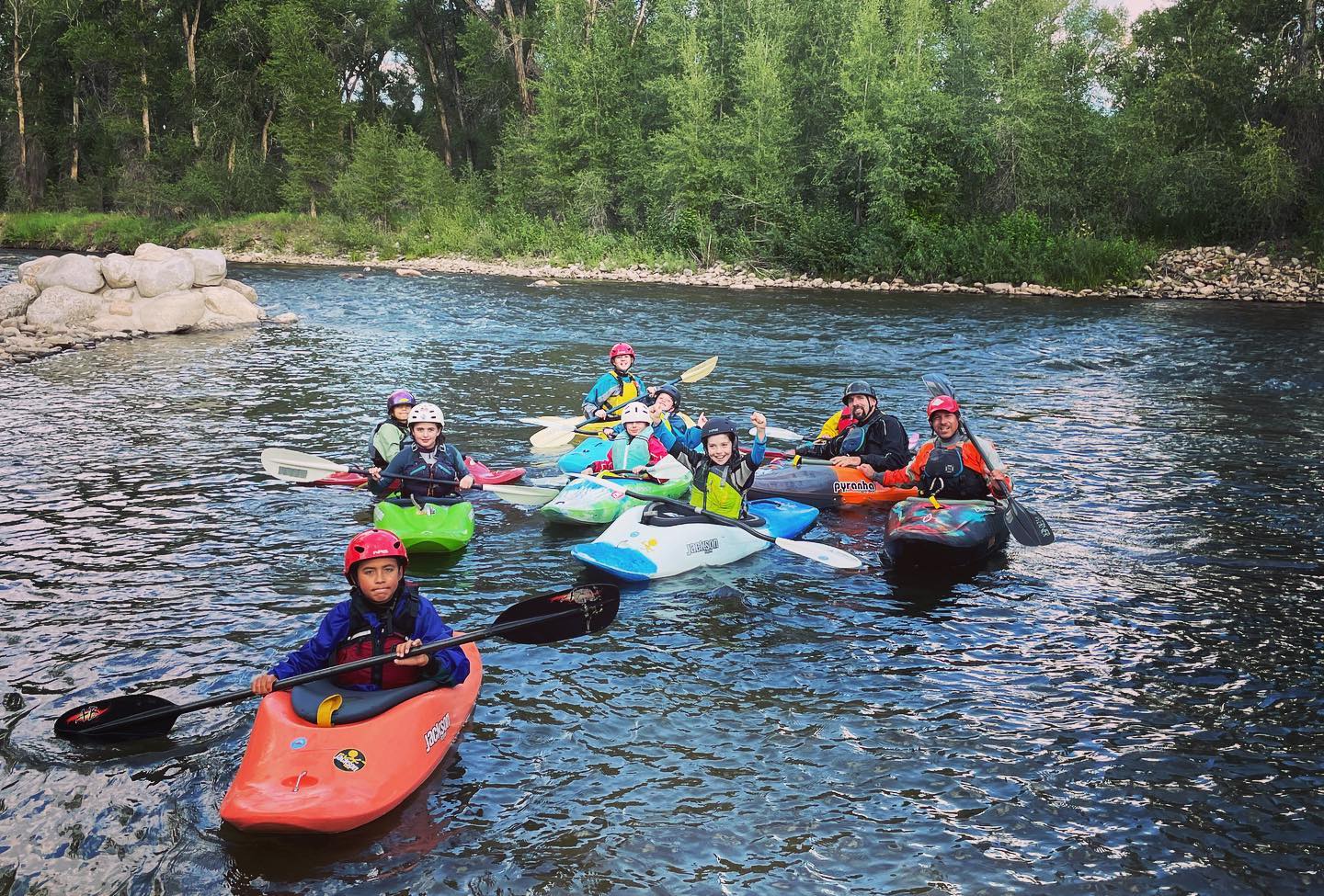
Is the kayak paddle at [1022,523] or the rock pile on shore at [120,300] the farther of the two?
the rock pile on shore at [120,300]

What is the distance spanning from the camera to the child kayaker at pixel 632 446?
9.78 meters

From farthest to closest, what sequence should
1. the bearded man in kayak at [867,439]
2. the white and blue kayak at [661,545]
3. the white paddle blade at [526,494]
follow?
the bearded man in kayak at [867,439] < the white paddle blade at [526,494] < the white and blue kayak at [661,545]

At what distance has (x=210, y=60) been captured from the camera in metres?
48.5

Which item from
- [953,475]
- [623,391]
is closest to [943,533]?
[953,475]

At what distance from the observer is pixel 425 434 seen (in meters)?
8.66

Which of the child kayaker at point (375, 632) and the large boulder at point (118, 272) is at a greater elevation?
the large boulder at point (118, 272)

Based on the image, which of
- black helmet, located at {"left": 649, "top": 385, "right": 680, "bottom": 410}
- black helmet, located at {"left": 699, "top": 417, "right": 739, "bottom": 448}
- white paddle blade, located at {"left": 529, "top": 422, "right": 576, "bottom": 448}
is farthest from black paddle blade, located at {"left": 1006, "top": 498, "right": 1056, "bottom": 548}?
white paddle blade, located at {"left": 529, "top": 422, "right": 576, "bottom": 448}

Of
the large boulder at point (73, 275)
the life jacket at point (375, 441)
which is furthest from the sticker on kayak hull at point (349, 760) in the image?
the large boulder at point (73, 275)

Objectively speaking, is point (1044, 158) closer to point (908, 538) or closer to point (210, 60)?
point (908, 538)

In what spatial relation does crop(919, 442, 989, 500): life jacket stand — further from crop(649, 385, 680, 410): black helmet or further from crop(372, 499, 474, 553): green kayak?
crop(372, 499, 474, 553): green kayak

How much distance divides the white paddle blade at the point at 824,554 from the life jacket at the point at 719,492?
2.47ft

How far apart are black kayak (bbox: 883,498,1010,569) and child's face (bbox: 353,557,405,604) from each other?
416 centimetres

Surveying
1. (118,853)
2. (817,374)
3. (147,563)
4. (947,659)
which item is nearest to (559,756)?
(118,853)

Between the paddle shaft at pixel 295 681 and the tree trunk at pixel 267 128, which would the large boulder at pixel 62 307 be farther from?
the tree trunk at pixel 267 128
